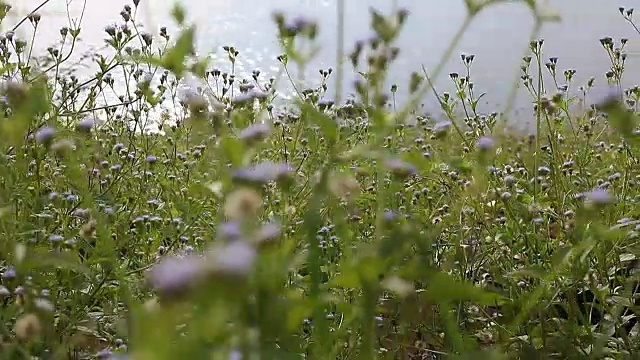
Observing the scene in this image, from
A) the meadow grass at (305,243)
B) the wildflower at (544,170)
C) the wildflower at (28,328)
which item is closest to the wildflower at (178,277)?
the meadow grass at (305,243)

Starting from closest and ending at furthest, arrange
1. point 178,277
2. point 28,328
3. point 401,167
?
point 178,277 < point 28,328 < point 401,167

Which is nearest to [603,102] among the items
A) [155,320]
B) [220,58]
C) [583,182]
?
[155,320]

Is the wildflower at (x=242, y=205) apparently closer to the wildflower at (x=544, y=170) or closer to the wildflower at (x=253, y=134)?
the wildflower at (x=253, y=134)

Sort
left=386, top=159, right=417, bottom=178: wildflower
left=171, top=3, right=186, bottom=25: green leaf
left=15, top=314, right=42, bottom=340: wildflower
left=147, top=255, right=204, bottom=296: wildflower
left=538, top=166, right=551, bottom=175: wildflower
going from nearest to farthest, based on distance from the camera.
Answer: left=147, top=255, right=204, bottom=296: wildflower → left=15, top=314, right=42, bottom=340: wildflower → left=386, top=159, right=417, bottom=178: wildflower → left=171, top=3, right=186, bottom=25: green leaf → left=538, top=166, right=551, bottom=175: wildflower

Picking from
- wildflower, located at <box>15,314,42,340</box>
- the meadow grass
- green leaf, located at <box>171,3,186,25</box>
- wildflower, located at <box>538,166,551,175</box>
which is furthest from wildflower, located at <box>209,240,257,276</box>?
wildflower, located at <box>538,166,551,175</box>

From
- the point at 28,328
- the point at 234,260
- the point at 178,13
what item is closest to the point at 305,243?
the point at 178,13

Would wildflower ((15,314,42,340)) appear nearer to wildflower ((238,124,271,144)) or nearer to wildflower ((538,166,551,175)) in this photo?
wildflower ((238,124,271,144))

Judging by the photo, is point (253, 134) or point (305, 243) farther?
point (305, 243)

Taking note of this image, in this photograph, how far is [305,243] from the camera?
822mm

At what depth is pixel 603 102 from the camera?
1.54ft

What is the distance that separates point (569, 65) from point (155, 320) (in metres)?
1.85

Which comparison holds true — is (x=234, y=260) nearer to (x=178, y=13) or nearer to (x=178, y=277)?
(x=178, y=277)

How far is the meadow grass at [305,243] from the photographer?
28 cm

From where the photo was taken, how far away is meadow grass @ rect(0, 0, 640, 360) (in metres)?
0.28
